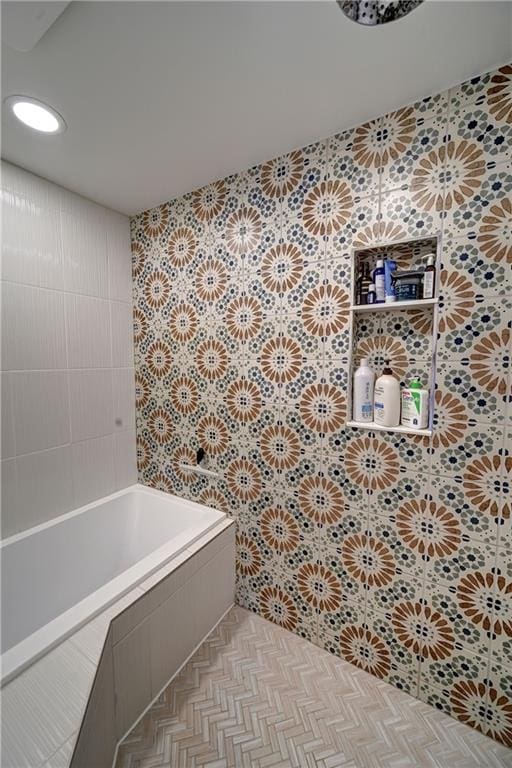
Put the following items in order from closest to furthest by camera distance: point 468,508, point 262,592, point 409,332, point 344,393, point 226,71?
point 226,71
point 468,508
point 409,332
point 344,393
point 262,592

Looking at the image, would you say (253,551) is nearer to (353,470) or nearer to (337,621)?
(337,621)

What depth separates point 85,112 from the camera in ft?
3.73

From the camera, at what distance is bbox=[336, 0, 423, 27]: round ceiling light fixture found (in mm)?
785

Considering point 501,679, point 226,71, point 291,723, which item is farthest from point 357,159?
point 291,723

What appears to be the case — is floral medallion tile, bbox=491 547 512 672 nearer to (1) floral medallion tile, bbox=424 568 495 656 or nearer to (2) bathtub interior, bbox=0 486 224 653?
(1) floral medallion tile, bbox=424 568 495 656

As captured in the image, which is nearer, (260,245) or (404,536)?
(404,536)

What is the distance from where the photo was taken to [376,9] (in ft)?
2.62

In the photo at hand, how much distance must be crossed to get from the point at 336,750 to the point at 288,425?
116 cm

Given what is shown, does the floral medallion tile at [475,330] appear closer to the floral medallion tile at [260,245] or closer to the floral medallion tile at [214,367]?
the floral medallion tile at [260,245]

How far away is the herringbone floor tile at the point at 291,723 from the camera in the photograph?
1.06 metres

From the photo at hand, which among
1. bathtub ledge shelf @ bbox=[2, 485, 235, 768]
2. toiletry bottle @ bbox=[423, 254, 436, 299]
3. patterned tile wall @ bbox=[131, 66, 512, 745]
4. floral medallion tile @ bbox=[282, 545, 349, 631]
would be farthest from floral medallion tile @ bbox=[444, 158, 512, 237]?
bathtub ledge shelf @ bbox=[2, 485, 235, 768]

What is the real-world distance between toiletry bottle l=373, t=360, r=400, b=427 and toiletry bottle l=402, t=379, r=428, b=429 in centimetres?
3

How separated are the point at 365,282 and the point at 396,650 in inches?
59.4

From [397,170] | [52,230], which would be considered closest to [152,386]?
[52,230]
